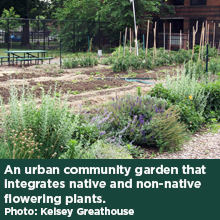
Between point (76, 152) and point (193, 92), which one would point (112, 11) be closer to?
point (193, 92)

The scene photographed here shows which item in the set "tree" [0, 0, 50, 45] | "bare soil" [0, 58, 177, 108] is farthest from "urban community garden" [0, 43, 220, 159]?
"tree" [0, 0, 50, 45]

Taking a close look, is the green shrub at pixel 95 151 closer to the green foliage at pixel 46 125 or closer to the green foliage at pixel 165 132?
the green foliage at pixel 46 125

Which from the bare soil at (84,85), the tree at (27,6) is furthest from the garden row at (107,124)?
the tree at (27,6)

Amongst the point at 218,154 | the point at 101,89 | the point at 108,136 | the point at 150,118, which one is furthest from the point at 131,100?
the point at 101,89

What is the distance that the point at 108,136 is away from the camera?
5.24 meters

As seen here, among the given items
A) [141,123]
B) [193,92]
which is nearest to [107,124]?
[141,123]

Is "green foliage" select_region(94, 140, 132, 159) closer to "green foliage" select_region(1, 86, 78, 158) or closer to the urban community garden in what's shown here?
the urban community garden

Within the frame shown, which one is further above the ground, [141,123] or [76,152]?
[141,123]

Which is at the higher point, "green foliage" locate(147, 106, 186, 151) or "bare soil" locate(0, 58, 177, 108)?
"bare soil" locate(0, 58, 177, 108)

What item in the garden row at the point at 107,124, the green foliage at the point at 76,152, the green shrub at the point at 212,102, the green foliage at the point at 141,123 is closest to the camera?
the green foliage at the point at 76,152

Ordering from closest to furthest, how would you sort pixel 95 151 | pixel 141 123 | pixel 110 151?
1. pixel 95 151
2. pixel 110 151
3. pixel 141 123

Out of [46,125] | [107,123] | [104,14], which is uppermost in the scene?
[104,14]

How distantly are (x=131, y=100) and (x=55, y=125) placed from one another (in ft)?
6.29

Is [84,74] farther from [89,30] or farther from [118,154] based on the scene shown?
[89,30]
